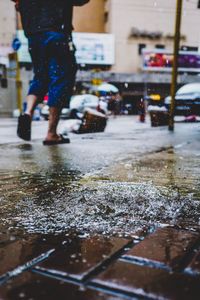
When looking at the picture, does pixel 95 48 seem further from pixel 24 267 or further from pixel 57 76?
pixel 24 267

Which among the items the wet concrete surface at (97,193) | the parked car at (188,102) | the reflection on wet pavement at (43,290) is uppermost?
the reflection on wet pavement at (43,290)

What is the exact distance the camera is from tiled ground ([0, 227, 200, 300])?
529 mm

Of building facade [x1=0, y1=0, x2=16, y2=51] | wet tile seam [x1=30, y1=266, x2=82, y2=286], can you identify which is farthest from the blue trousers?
building facade [x1=0, y1=0, x2=16, y2=51]

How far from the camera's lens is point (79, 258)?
65cm

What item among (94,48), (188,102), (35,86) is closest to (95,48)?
(94,48)

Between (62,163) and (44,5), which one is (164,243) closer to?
(62,163)

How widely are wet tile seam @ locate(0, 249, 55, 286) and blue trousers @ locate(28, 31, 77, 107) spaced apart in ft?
7.74

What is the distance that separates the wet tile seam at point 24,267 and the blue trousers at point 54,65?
236 cm

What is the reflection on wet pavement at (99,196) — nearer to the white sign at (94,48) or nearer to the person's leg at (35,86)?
the person's leg at (35,86)

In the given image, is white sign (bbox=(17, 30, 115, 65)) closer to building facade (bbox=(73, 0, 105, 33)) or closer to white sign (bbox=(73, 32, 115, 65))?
white sign (bbox=(73, 32, 115, 65))

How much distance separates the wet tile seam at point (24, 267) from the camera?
22.7 inches

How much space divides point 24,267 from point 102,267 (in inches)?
5.2

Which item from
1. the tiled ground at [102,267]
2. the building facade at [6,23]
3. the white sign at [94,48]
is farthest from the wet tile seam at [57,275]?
the white sign at [94,48]

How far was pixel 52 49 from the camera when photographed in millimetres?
2975
